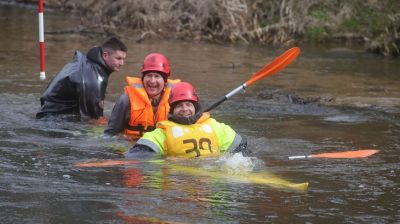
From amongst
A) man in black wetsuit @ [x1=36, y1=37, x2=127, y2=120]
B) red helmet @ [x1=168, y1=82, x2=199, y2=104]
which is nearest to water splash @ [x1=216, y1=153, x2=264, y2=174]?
red helmet @ [x1=168, y1=82, x2=199, y2=104]

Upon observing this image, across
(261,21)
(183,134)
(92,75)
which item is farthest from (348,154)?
(261,21)

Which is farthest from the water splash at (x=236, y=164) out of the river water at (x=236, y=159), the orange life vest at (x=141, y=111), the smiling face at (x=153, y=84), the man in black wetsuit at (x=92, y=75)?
the man in black wetsuit at (x=92, y=75)

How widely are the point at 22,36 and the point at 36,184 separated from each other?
11505 millimetres

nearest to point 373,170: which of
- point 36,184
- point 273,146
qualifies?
point 273,146

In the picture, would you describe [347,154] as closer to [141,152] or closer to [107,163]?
[141,152]

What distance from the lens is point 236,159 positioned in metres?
6.81

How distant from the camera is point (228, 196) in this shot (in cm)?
580

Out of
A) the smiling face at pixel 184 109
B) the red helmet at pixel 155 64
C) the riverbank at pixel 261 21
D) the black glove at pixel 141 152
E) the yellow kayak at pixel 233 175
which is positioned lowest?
the yellow kayak at pixel 233 175

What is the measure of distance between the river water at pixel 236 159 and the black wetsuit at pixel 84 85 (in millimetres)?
233

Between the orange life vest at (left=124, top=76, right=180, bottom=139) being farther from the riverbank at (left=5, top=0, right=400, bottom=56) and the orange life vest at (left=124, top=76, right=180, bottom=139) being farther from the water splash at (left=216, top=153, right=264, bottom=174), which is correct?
the riverbank at (left=5, top=0, right=400, bottom=56)

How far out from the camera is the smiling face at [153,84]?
7625 millimetres

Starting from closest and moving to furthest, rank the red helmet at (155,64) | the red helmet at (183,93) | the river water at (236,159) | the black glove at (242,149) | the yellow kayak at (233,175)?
the river water at (236,159)
the yellow kayak at (233,175)
the red helmet at (183,93)
the black glove at (242,149)
the red helmet at (155,64)

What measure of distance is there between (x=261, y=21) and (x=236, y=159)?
10941 millimetres

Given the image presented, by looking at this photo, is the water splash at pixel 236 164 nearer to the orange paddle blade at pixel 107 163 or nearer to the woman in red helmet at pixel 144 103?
the orange paddle blade at pixel 107 163
